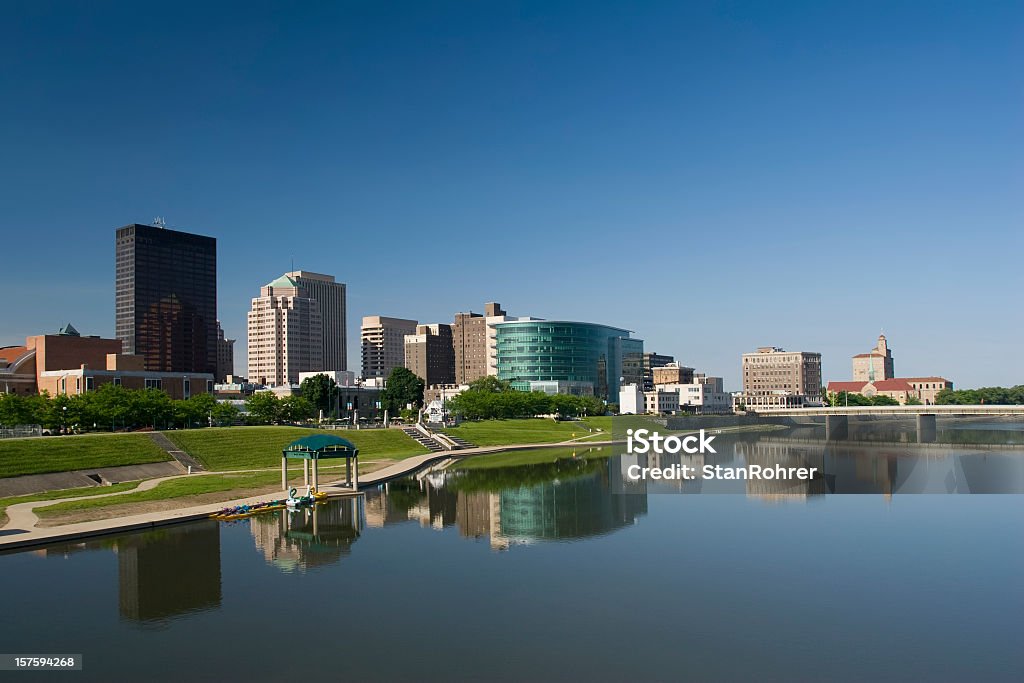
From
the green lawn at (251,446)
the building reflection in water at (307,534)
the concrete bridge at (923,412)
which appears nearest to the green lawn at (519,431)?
the green lawn at (251,446)

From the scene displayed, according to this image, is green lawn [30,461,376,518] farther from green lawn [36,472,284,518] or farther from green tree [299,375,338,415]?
green tree [299,375,338,415]

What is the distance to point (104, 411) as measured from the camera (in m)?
104

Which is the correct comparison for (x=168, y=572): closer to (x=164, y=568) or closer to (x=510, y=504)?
(x=164, y=568)

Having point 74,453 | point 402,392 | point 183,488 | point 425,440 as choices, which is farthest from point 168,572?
point 402,392

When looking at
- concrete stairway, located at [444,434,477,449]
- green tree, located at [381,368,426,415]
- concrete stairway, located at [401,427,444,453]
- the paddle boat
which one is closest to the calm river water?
the paddle boat

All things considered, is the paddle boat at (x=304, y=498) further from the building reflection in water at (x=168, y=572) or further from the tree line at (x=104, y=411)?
the tree line at (x=104, y=411)

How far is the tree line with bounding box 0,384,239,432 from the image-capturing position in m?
99.5

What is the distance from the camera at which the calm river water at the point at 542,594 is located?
103ft

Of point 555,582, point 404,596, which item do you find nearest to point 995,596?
point 555,582

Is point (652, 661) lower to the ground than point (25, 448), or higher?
lower

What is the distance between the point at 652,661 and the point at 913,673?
31.6 ft

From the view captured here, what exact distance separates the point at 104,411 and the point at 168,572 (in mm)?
68721

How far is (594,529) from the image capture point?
197 feet

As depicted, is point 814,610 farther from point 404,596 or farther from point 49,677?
point 49,677
